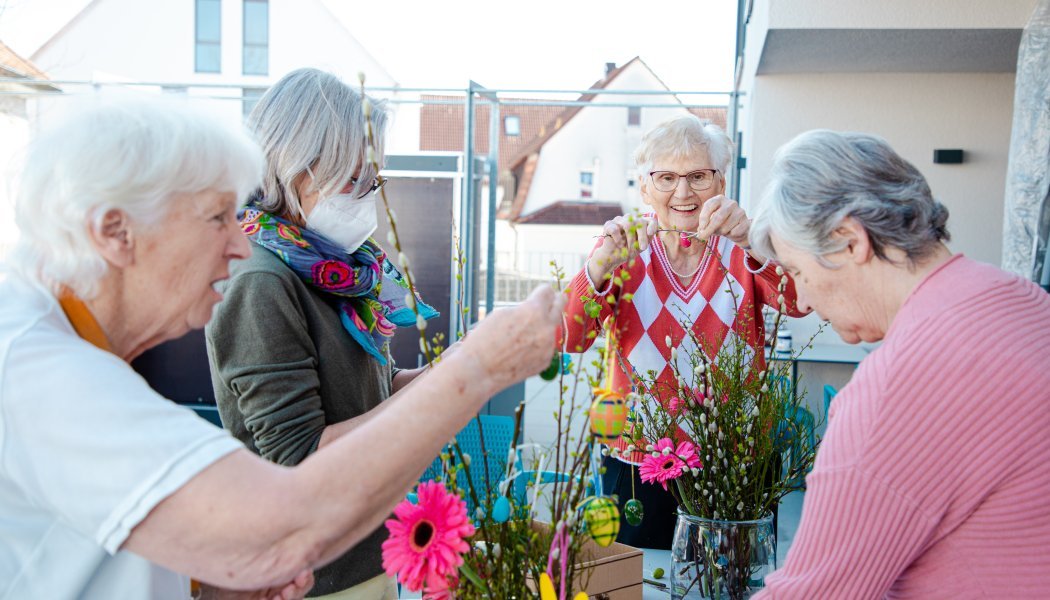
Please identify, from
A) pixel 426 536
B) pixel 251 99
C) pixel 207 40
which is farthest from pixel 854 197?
pixel 207 40

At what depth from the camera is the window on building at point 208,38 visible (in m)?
24.4

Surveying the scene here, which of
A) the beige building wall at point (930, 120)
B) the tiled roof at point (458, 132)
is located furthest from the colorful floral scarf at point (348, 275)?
the tiled roof at point (458, 132)

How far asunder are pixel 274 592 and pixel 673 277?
4.19 ft

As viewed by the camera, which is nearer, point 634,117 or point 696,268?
point 696,268

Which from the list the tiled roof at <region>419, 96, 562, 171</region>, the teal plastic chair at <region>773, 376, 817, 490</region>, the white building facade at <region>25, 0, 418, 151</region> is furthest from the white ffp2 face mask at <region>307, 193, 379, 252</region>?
the tiled roof at <region>419, 96, 562, 171</region>

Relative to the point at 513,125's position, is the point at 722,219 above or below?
below

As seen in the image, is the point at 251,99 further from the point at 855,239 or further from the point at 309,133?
the point at 855,239

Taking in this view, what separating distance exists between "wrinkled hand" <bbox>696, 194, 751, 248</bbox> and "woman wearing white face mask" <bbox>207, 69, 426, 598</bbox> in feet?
2.14

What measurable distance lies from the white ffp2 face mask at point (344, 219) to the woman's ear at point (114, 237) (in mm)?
652

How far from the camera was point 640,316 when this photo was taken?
2.15 meters

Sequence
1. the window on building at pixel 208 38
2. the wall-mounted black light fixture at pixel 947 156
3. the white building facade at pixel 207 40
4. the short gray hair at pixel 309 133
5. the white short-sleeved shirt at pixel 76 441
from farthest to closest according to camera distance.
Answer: the window on building at pixel 208 38, the white building facade at pixel 207 40, the wall-mounted black light fixture at pixel 947 156, the short gray hair at pixel 309 133, the white short-sleeved shirt at pixel 76 441

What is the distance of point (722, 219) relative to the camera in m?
1.93

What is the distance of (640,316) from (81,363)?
1437 millimetres

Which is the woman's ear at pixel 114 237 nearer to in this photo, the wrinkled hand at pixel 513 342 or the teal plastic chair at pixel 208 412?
the wrinkled hand at pixel 513 342
